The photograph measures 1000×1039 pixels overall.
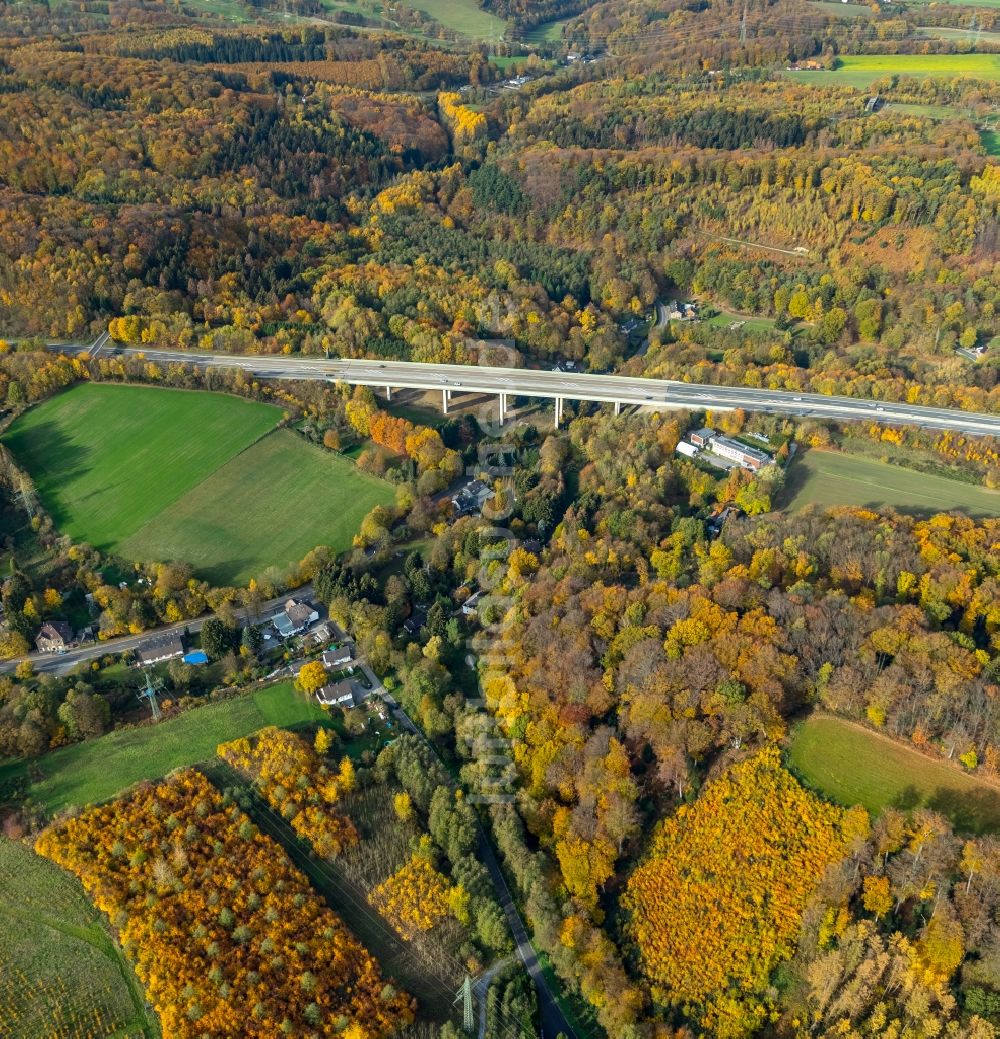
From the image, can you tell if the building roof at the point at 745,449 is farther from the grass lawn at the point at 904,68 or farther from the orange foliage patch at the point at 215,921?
the grass lawn at the point at 904,68

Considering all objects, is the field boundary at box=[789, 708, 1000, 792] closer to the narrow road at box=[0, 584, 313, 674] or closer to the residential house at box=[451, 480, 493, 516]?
the residential house at box=[451, 480, 493, 516]

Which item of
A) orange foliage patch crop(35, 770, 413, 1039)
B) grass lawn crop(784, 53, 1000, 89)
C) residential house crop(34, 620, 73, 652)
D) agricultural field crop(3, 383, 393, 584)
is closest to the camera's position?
orange foliage patch crop(35, 770, 413, 1039)

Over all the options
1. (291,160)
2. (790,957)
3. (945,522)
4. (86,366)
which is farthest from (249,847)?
(291,160)

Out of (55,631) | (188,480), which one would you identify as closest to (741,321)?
(188,480)

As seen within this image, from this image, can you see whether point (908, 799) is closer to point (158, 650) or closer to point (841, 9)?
point (158, 650)

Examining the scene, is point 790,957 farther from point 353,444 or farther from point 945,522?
Result: point 353,444

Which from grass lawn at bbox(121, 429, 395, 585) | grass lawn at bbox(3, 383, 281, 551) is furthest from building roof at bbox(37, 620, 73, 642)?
grass lawn at bbox(3, 383, 281, 551)
